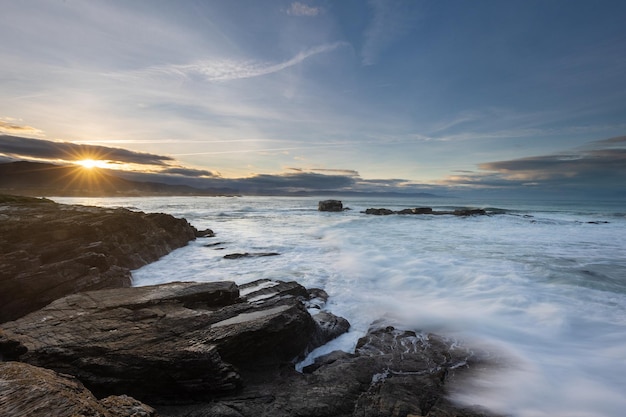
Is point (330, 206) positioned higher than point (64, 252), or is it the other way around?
point (330, 206)

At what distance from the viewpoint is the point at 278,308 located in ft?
22.9

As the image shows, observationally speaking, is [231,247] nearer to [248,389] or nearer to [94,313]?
[94,313]

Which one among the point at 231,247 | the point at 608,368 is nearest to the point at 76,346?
the point at 608,368

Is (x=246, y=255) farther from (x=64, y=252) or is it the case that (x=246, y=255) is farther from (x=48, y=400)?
(x=48, y=400)

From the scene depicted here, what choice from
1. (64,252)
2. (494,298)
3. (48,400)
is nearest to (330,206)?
(494,298)

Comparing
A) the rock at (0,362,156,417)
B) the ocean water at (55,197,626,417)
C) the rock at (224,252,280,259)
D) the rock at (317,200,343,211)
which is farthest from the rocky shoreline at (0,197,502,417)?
the rock at (317,200,343,211)

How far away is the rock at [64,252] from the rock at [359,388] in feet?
22.0

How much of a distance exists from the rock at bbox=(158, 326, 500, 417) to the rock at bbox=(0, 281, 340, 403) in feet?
1.30

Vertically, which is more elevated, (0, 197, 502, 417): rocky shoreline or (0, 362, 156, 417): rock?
(0, 362, 156, 417): rock

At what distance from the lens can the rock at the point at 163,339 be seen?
485 centimetres

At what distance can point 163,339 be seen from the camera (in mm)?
5520

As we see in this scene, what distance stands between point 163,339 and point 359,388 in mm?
3562

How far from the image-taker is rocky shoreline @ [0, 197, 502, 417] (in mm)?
4371

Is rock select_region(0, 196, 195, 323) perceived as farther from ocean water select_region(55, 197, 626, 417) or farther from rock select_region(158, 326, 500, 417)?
rock select_region(158, 326, 500, 417)
